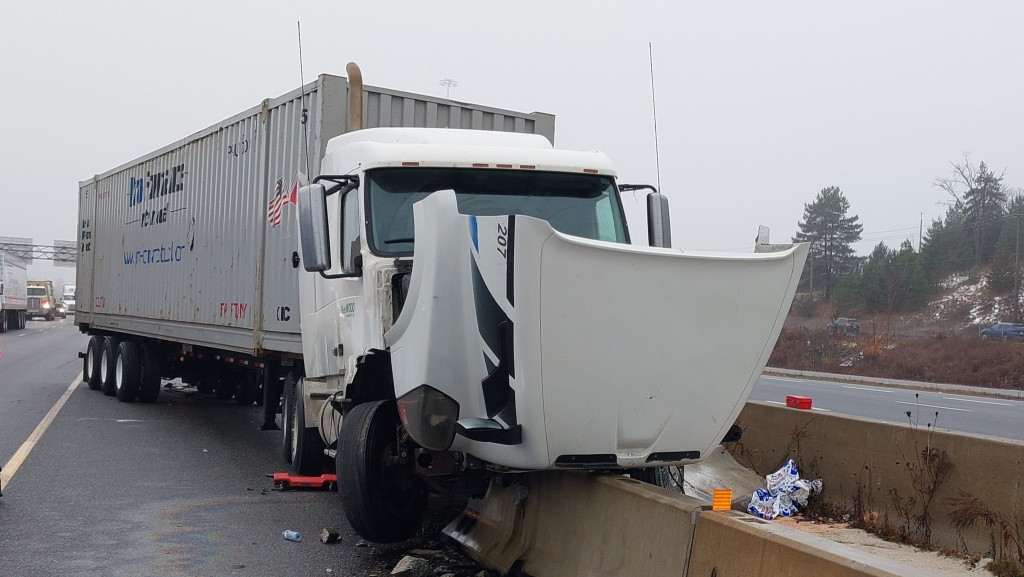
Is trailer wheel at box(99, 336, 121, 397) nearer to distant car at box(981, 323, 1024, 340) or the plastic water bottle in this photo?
the plastic water bottle

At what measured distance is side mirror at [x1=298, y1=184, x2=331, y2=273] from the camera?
6.73 metres

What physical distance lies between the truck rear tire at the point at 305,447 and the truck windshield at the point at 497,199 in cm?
312

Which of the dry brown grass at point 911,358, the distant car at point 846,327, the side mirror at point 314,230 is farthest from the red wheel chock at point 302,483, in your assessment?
the distant car at point 846,327

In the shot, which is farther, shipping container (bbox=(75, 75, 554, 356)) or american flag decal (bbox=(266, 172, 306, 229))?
american flag decal (bbox=(266, 172, 306, 229))

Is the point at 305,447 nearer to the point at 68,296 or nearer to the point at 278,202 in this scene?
the point at 278,202

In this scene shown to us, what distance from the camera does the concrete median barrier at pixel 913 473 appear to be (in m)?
6.15

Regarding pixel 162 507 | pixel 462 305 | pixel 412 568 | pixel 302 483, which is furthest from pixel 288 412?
pixel 462 305

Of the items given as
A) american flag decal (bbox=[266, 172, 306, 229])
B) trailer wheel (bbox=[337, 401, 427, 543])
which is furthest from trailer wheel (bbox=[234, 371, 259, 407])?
trailer wheel (bbox=[337, 401, 427, 543])

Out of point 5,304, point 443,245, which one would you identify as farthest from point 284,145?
point 5,304

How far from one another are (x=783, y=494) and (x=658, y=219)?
2.35m

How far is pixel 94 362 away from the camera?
18.5 meters

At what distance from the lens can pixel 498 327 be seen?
514 cm

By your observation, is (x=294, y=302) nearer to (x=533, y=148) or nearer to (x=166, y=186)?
(x=533, y=148)

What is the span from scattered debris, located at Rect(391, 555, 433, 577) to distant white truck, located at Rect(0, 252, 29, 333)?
47.2 metres
